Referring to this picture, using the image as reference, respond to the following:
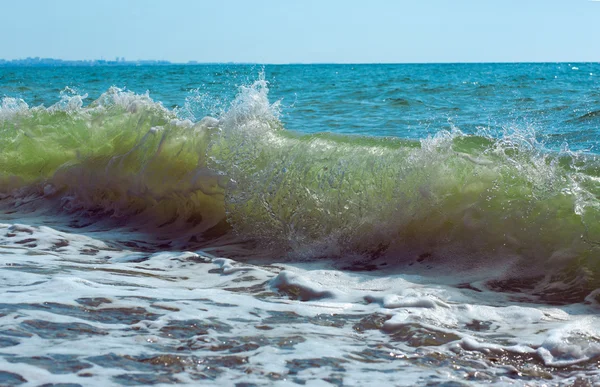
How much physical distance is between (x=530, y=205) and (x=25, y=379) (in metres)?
3.40

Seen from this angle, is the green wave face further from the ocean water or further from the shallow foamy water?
the shallow foamy water

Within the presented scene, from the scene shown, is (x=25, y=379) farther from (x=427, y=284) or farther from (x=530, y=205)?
(x=530, y=205)

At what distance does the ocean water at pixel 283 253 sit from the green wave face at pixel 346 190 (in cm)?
2

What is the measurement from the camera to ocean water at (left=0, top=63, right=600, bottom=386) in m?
2.87

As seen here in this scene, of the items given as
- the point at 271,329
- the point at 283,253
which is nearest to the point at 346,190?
the point at 283,253

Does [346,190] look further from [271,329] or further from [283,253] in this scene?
[271,329]

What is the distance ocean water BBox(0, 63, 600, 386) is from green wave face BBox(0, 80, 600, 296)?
0.02 m

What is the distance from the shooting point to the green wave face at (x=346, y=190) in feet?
15.4

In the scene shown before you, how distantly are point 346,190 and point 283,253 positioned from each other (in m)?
0.71

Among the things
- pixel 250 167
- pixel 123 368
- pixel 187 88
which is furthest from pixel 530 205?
pixel 187 88

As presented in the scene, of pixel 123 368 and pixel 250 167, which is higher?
pixel 250 167

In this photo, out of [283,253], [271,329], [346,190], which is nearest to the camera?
[271,329]

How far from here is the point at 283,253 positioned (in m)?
5.18

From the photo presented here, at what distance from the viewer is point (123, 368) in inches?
105
